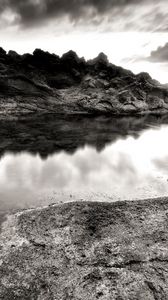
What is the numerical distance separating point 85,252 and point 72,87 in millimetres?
103897

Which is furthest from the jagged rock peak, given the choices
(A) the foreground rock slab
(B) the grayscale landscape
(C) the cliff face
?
(A) the foreground rock slab

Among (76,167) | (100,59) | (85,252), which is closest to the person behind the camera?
(85,252)

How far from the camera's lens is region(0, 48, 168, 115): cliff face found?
89125 mm

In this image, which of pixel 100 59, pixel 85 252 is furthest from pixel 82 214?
pixel 100 59

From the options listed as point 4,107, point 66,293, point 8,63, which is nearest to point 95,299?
point 66,293

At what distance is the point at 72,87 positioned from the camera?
113625 mm

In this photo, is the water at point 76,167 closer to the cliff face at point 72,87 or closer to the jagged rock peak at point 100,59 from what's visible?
the cliff face at point 72,87

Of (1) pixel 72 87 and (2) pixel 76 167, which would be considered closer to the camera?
(2) pixel 76 167

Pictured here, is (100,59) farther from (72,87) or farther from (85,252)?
(85,252)

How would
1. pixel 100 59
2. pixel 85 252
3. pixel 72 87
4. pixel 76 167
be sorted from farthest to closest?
pixel 100 59 < pixel 72 87 < pixel 76 167 < pixel 85 252

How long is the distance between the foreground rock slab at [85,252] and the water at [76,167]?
4244 mm

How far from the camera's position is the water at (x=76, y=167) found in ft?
78.3

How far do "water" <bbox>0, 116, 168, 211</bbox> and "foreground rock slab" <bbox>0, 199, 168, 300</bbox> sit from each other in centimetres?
424

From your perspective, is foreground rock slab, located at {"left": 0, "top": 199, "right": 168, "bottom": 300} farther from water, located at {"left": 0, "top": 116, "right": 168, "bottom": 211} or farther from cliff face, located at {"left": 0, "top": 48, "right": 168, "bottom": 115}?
cliff face, located at {"left": 0, "top": 48, "right": 168, "bottom": 115}
